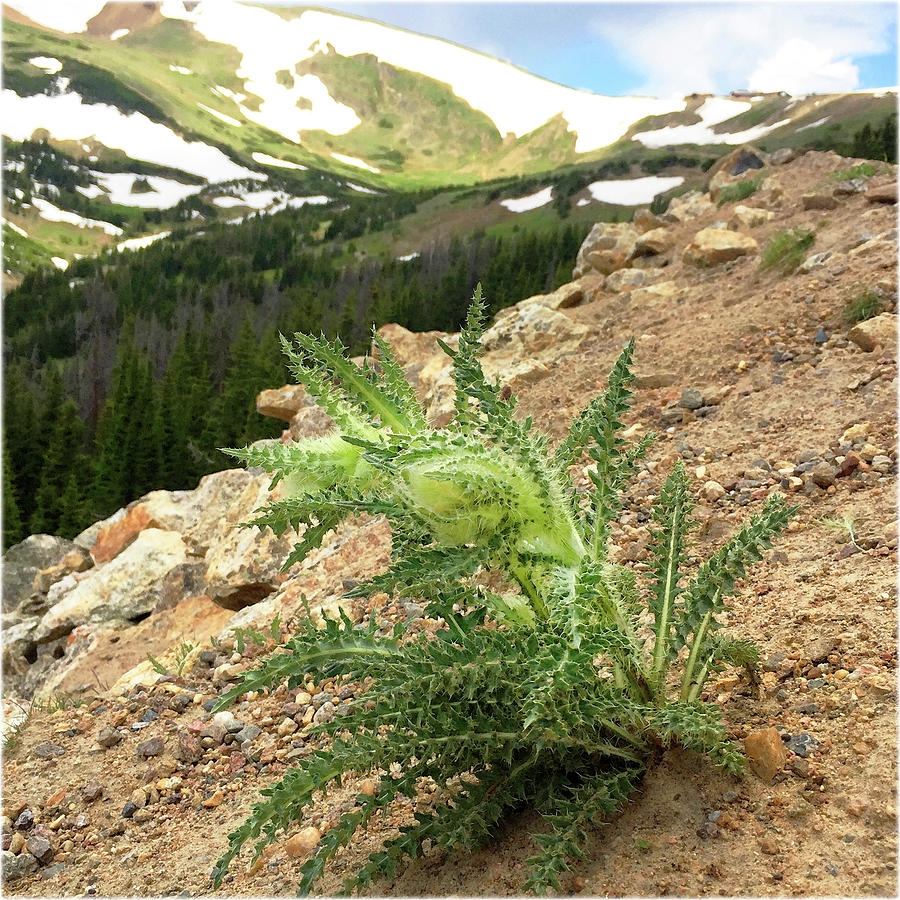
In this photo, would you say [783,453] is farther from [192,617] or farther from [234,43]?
[234,43]

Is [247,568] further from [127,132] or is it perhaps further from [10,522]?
[127,132]

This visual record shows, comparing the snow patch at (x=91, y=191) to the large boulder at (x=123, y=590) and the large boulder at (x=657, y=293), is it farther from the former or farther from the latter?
the large boulder at (x=657, y=293)

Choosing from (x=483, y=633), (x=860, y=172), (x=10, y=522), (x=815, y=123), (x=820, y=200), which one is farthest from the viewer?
(x=815, y=123)

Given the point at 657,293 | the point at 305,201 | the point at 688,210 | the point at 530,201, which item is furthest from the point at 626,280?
the point at 305,201

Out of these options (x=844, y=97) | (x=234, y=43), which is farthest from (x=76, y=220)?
(x=844, y=97)

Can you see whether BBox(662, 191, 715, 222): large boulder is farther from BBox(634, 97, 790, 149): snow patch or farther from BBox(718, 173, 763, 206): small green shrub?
BBox(634, 97, 790, 149): snow patch

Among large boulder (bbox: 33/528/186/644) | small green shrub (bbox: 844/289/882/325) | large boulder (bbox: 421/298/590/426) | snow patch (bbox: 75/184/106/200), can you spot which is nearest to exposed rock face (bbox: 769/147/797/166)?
large boulder (bbox: 421/298/590/426)
